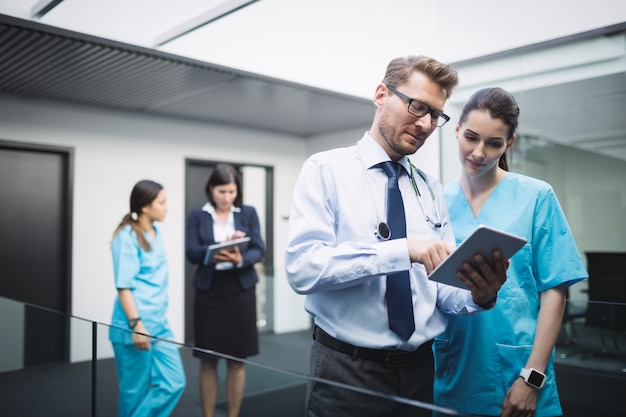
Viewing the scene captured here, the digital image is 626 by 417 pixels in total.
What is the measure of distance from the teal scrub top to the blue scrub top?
191 centimetres

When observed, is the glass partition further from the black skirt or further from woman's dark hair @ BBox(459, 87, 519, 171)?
woman's dark hair @ BBox(459, 87, 519, 171)

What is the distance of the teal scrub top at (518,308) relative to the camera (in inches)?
61.7

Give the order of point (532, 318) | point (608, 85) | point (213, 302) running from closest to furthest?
1. point (532, 318)
2. point (213, 302)
3. point (608, 85)

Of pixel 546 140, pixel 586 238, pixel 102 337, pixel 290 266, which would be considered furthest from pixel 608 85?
pixel 102 337

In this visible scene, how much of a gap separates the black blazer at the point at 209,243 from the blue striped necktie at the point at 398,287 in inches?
75.6

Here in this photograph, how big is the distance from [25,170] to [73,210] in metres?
0.56

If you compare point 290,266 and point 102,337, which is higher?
point 290,266

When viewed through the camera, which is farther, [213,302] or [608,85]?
[608,85]

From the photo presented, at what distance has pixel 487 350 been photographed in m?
1.62

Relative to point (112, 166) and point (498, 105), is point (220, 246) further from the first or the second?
point (112, 166)

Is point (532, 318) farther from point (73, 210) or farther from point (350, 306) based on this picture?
point (73, 210)

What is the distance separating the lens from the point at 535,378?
59.1 inches

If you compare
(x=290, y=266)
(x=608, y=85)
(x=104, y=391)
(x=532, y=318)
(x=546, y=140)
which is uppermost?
(x=608, y=85)

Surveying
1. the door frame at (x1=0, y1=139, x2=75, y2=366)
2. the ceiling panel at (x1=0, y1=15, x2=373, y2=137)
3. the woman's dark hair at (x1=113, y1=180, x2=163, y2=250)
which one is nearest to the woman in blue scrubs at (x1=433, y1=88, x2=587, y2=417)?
the woman's dark hair at (x1=113, y1=180, x2=163, y2=250)
